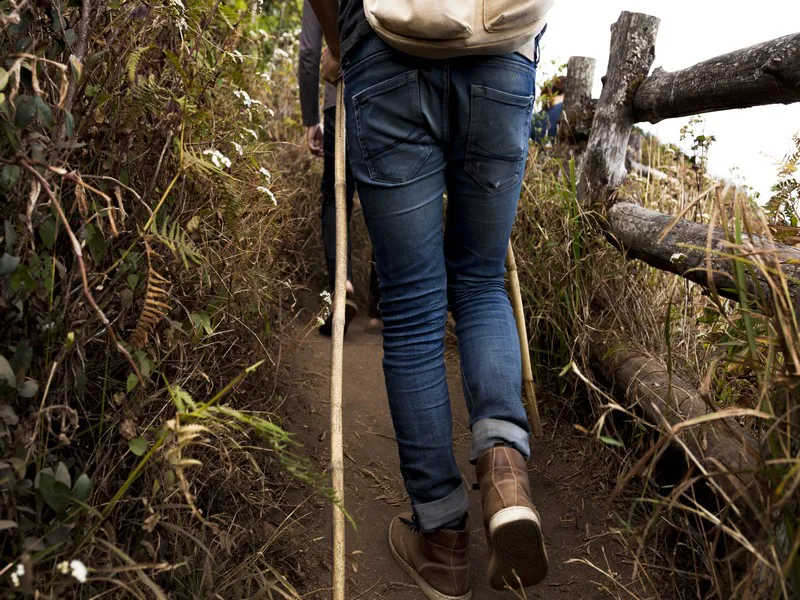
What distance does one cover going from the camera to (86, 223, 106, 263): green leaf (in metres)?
1.53

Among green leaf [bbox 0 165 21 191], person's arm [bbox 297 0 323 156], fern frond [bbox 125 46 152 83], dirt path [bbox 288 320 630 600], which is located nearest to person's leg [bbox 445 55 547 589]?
dirt path [bbox 288 320 630 600]

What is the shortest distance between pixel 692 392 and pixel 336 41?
150cm

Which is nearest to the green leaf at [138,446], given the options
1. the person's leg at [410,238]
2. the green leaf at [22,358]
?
the green leaf at [22,358]

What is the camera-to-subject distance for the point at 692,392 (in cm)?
229

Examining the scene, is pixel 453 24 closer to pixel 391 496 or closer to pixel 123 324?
pixel 123 324

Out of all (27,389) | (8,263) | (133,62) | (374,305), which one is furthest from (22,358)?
(374,305)

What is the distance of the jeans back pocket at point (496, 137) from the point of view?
1.81m

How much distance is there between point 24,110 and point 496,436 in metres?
1.28

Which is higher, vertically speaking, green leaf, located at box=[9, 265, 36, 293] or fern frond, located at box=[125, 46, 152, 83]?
fern frond, located at box=[125, 46, 152, 83]

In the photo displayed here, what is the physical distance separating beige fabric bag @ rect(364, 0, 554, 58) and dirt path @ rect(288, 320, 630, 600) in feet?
4.18

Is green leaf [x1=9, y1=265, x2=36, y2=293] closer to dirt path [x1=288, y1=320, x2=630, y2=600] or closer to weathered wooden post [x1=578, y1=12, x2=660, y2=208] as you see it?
dirt path [x1=288, y1=320, x2=630, y2=600]

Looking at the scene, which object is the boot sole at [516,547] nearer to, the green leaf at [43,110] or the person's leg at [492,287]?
the person's leg at [492,287]

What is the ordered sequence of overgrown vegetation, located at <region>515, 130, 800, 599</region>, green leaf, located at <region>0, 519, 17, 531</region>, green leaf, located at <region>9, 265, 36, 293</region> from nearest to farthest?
green leaf, located at <region>0, 519, 17, 531</region>, green leaf, located at <region>9, 265, 36, 293</region>, overgrown vegetation, located at <region>515, 130, 800, 599</region>

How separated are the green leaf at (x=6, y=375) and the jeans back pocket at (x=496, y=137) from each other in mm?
1131
